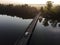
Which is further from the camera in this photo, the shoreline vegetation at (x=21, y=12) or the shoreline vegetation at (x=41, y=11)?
the shoreline vegetation at (x=21, y=12)

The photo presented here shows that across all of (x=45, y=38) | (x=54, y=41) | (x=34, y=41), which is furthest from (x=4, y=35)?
(x=54, y=41)

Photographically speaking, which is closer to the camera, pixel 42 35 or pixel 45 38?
pixel 45 38

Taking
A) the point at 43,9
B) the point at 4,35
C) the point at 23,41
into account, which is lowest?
the point at 43,9

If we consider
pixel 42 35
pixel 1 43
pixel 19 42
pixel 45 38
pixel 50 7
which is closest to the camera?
pixel 19 42

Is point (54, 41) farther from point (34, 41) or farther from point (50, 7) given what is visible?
point (50, 7)

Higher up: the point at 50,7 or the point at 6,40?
the point at 6,40

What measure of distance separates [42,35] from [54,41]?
3928 millimetres

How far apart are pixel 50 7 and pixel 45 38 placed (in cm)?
4664

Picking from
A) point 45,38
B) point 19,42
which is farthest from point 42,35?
point 19,42

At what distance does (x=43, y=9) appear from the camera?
7056 centimetres

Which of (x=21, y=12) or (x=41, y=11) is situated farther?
(x=41, y=11)

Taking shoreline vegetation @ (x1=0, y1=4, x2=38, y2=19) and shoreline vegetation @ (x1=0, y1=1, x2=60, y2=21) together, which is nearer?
shoreline vegetation @ (x1=0, y1=1, x2=60, y2=21)

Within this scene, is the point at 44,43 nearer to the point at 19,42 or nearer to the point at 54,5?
the point at 19,42

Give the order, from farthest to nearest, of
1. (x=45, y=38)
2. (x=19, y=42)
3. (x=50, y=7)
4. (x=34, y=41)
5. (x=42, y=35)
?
(x=50, y=7), (x=42, y=35), (x=45, y=38), (x=34, y=41), (x=19, y=42)
